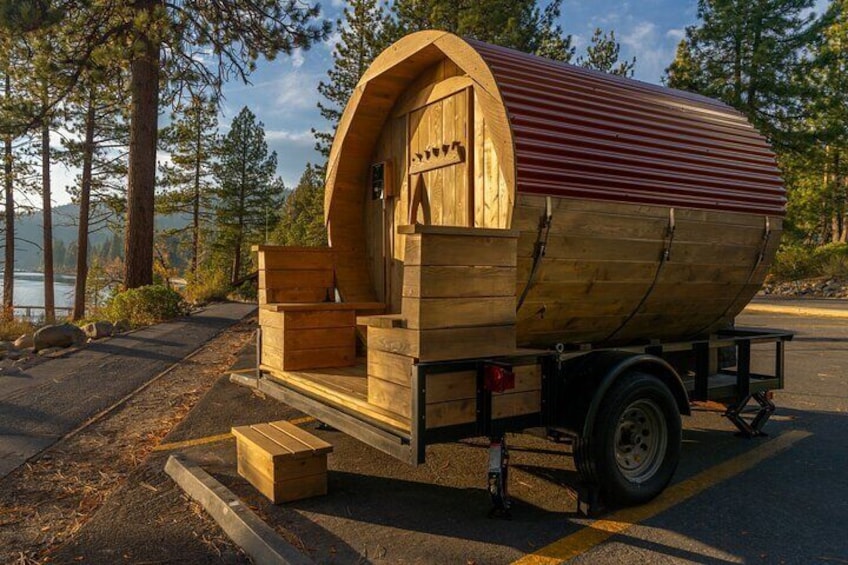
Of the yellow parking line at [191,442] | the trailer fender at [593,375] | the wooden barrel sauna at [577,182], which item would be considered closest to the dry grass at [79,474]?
the yellow parking line at [191,442]

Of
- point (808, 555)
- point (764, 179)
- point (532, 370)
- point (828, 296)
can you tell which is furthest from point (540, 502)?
point (828, 296)

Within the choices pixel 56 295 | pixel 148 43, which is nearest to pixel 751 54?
pixel 148 43

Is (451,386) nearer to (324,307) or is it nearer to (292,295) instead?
(324,307)

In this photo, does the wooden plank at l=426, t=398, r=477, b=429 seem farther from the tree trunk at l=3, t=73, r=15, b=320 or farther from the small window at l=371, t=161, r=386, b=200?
the tree trunk at l=3, t=73, r=15, b=320

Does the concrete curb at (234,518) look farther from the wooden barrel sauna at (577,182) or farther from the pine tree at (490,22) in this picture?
the pine tree at (490,22)

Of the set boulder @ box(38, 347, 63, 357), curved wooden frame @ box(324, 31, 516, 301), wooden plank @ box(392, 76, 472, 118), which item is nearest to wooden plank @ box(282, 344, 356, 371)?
curved wooden frame @ box(324, 31, 516, 301)

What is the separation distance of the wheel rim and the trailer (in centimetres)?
1

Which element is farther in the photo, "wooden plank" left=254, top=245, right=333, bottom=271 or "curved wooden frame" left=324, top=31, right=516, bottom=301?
"wooden plank" left=254, top=245, right=333, bottom=271

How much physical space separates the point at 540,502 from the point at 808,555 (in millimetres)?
1547

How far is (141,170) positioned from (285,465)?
13424 millimetres

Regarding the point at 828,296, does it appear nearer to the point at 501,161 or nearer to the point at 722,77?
the point at 722,77

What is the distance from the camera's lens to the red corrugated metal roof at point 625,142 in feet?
13.1

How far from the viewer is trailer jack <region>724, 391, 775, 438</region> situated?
5.52 metres

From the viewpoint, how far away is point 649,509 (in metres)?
3.95
